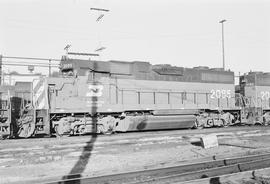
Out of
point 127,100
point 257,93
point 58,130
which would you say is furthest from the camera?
point 257,93

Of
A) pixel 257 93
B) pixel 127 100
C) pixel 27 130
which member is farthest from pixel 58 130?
pixel 257 93

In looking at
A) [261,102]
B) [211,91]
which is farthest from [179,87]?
[261,102]

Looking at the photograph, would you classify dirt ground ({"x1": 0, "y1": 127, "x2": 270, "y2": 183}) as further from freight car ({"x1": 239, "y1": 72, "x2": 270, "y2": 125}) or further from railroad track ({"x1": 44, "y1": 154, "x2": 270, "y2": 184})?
freight car ({"x1": 239, "y1": 72, "x2": 270, "y2": 125})

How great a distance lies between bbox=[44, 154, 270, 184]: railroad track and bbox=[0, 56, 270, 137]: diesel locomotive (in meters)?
6.64

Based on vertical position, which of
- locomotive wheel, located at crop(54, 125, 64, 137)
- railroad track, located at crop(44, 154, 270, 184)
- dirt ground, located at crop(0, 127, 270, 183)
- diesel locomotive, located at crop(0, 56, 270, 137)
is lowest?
dirt ground, located at crop(0, 127, 270, 183)

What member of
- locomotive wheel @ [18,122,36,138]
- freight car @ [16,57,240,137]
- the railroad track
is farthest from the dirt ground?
freight car @ [16,57,240,137]

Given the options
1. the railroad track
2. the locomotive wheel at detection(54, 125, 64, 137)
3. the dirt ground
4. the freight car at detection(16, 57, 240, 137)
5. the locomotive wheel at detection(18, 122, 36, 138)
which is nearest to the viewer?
the railroad track

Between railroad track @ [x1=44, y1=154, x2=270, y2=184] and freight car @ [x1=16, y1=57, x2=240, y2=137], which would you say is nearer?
railroad track @ [x1=44, y1=154, x2=270, y2=184]

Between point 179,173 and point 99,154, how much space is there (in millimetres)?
3160

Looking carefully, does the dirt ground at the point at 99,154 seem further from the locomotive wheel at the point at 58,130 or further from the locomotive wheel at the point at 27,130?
the locomotive wheel at the point at 58,130

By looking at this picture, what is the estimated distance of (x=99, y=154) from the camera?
8352 millimetres

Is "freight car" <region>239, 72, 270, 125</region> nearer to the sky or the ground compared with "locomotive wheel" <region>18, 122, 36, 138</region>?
nearer to the sky

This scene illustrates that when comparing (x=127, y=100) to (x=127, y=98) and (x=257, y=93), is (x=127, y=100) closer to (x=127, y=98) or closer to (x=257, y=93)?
(x=127, y=98)

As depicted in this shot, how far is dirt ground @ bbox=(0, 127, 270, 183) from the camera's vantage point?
628 centimetres
